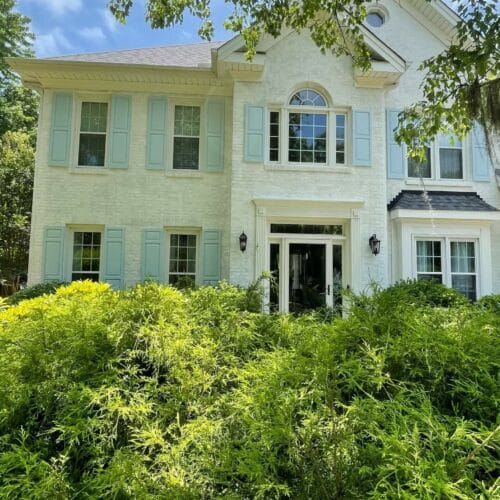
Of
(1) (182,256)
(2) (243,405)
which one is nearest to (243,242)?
(1) (182,256)

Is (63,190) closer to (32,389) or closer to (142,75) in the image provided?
(142,75)

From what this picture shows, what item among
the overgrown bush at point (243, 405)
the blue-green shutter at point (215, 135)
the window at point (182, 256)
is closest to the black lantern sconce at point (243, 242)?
the window at point (182, 256)

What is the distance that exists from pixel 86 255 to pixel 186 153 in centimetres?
385

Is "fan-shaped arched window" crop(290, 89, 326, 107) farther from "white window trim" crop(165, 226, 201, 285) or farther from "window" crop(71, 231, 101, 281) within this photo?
"window" crop(71, 231, 101, 281)

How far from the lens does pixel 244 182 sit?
34.2 ft

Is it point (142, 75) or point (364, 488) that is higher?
point (142, 75)

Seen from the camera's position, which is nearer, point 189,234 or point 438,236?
point 438,236

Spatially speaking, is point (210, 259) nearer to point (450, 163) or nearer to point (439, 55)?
point (439, 55)

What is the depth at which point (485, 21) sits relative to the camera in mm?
4902

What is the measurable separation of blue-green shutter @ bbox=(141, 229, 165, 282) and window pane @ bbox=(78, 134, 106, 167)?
2.37 m

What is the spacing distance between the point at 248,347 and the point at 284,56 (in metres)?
9.82

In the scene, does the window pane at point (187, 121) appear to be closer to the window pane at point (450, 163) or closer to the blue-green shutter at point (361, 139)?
the blue-green shutter at point (361, 139)

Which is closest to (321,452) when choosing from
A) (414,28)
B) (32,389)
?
(32,389)

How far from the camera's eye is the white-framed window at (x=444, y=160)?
11.7 meters
